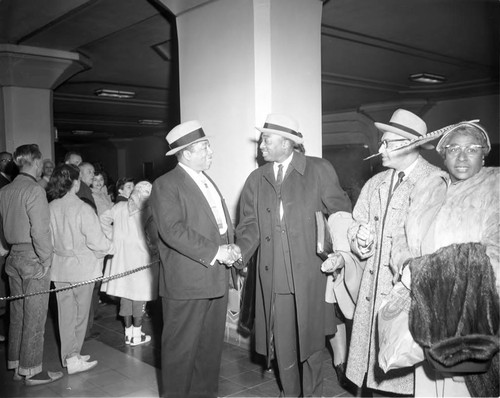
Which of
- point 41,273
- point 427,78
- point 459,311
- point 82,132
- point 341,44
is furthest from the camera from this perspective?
point 82,132

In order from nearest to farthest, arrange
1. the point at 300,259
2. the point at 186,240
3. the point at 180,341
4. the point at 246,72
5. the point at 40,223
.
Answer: the point at 186,240
the point at 180,341
the point at 300,259
the point at 40,223
the point at 246,72

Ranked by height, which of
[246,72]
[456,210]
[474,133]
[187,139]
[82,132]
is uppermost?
[82,132]

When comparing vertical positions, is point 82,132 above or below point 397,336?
above

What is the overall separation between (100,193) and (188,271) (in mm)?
3308

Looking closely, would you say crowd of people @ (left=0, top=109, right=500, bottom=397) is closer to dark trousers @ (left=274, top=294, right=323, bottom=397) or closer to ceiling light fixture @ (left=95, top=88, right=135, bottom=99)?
dark trousers @ (left=274, top=294, right=323, bottom=397)

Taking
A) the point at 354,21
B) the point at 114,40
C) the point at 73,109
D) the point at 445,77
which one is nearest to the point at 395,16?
the point at 354,21

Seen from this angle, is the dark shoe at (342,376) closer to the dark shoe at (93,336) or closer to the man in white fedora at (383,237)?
the man in white fedora at (383,237)

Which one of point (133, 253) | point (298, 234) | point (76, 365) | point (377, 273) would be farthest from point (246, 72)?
point (76, 365)

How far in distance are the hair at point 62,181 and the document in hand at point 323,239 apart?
7.06ft

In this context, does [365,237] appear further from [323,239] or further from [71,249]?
[71,249]

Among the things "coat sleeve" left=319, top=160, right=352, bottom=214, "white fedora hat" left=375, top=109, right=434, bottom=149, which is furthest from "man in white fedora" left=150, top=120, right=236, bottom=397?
"white fedora hat" left=375, top=109, right=434, bottom=149

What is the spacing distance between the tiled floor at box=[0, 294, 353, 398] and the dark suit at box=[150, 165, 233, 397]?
64cm

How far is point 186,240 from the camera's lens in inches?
123

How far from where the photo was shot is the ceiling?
19.9 feet
